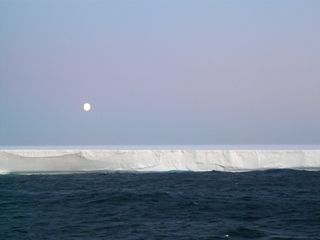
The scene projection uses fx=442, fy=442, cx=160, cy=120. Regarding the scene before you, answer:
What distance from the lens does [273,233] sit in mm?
10938

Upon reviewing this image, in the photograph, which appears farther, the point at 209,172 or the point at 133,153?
the point at 209,172

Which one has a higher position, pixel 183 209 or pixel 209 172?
pixel 183 209

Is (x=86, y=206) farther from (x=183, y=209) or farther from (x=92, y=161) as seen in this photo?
(x=92, y=161)

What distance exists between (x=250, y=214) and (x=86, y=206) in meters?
5.91

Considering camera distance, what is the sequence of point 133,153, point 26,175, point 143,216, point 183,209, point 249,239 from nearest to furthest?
point 249,239 → point 143,216 → point 183,209 → point 133,153 → point 26,175

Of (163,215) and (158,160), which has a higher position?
(163,215)

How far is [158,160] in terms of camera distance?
101 feet

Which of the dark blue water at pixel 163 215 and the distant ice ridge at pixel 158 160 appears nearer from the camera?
the dark blue water at pixel 163 215

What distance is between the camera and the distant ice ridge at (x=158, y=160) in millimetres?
30562

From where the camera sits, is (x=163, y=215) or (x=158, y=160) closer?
(x=163, y=215)

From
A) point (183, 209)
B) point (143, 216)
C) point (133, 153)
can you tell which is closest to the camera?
point (143, 216)

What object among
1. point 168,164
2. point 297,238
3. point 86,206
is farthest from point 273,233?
point 168,164

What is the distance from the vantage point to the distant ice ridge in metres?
30.6

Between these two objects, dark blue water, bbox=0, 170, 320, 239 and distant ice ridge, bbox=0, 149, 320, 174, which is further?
distant ice ridge, bbox=0, 149, 320, 174
